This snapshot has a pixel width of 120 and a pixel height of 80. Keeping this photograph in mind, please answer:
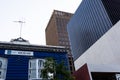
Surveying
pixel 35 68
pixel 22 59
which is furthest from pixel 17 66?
pixel 35 68

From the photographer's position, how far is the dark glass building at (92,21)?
48456mm

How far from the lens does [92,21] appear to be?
55.9m

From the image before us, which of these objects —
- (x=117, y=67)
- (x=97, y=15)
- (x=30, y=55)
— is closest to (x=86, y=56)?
(x=97, y=15)

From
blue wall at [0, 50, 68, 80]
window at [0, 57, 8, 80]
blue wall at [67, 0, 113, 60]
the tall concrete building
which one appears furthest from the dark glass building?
the tall concrete building

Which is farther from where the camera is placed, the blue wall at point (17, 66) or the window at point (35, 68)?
the window at point (35, 68)

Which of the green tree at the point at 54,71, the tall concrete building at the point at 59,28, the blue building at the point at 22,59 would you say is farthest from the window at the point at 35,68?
the tall concrete building at the point at 59,28

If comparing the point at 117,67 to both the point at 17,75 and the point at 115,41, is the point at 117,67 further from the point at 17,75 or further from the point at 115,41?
the point at 115,41

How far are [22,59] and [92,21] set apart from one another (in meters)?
39.5

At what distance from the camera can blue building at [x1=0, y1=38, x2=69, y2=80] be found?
62.8 ft

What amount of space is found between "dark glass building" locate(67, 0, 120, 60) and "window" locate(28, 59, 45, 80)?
3022 centimetres

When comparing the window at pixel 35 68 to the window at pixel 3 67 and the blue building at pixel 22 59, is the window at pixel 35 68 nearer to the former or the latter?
the blue building at pixel 22 59

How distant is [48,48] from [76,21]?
50.0m

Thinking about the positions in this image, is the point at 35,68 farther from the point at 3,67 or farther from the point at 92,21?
the point at 92,21

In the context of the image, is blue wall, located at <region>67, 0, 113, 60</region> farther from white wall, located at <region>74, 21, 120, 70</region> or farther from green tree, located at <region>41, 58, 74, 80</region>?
green tree, located at <region>41, 58, 74, 80</region>
